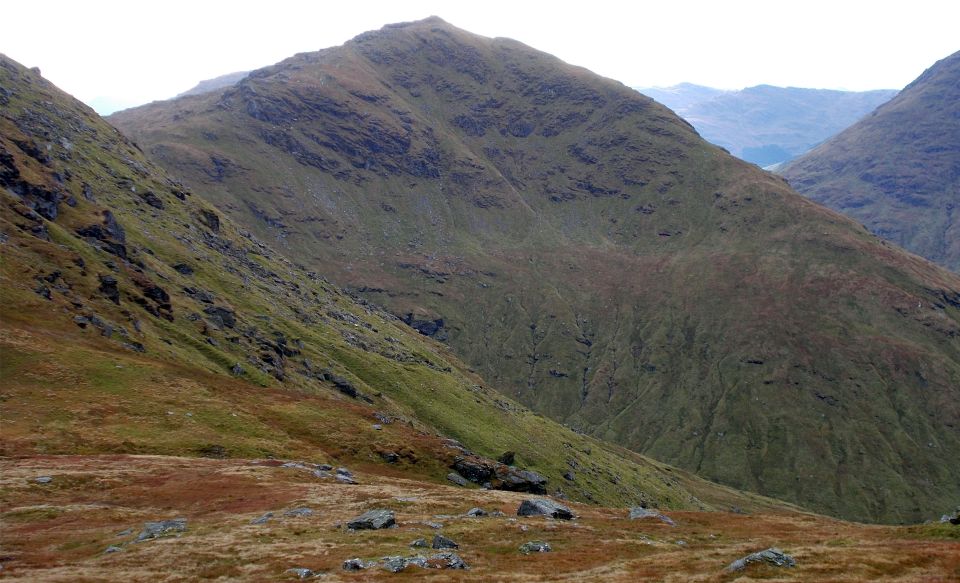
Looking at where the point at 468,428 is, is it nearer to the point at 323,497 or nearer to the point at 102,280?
the point at 102,280

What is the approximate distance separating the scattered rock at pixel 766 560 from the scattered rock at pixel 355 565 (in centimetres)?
2323

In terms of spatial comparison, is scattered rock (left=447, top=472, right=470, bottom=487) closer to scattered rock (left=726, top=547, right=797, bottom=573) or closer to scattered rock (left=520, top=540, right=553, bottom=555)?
scattered rock (left=520, top=540, right=553, bottom=555)

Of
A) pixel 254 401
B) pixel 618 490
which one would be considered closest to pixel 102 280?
pixel 254 401

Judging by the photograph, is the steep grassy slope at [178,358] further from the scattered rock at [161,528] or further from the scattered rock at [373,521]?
the scattered rock at [373,521]

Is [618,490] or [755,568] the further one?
[618,490]

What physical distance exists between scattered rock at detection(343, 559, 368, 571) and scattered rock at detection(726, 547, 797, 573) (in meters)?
23.2

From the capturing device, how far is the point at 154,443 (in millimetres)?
79375

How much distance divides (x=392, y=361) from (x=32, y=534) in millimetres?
128279

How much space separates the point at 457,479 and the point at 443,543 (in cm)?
4681

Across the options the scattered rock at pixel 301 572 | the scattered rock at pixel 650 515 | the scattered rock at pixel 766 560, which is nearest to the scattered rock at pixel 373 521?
the scattered rock at pixel 301 572

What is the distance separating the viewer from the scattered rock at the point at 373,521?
52434mm

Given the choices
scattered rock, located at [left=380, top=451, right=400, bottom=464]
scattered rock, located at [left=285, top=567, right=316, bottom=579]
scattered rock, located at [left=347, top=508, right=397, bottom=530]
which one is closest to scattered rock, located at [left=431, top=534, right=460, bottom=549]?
scattered rock, located at [left=347, top=508, right=397, bottom=530]

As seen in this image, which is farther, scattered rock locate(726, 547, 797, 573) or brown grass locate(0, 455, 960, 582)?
scattered rock locate(726, 547, 797, 573)

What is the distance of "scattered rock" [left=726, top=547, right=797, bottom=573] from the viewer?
136 feet
